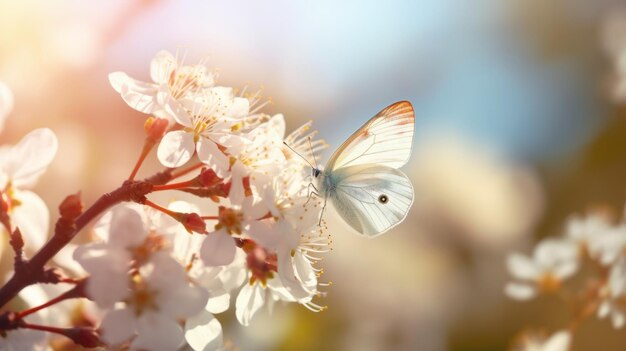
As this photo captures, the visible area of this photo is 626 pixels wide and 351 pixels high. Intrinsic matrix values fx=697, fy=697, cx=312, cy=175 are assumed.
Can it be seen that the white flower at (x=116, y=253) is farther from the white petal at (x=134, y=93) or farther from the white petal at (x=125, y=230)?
the white petal at (x=134, y=93)

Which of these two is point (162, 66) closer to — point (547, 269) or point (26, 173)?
point (26, 173)

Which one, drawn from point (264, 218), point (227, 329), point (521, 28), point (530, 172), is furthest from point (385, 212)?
point (521, 28)

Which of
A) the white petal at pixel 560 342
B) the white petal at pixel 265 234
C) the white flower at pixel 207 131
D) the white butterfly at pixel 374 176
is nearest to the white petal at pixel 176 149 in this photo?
the white flower at pixel 207 131

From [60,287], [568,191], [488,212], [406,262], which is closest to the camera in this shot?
[60,287]

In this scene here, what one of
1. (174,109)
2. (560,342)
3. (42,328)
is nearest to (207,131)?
(174,109)

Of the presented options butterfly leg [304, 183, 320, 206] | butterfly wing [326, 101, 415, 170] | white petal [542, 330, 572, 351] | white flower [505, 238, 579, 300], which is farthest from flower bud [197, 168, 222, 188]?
white flower [505, 238, 579, 300]

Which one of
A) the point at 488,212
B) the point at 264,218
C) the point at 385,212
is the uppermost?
the point at 488,212

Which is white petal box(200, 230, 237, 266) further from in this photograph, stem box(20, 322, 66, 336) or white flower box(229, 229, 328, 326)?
stem box(20, 322, 66, 336)

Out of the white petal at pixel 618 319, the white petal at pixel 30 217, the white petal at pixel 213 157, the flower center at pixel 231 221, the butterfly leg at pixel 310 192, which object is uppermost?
the white petal at pixel 618 319

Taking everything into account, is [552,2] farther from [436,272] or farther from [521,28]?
[436,272]
